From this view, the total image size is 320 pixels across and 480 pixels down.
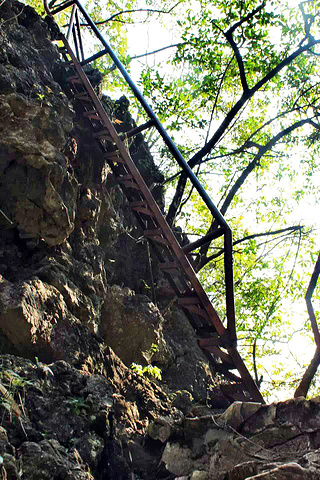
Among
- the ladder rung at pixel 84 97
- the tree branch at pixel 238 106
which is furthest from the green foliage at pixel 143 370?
the tree branch at pixel 238 106

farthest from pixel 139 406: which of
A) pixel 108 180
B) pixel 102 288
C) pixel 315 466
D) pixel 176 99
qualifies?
pixel 176 99

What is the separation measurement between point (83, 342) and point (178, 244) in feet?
6.70

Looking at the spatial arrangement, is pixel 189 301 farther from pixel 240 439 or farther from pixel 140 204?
pixel 240 439

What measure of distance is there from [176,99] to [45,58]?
3076 millimetres

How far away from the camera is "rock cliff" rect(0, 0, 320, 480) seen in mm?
2896

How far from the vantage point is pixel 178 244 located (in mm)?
Result: 5660

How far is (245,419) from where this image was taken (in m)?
3.60

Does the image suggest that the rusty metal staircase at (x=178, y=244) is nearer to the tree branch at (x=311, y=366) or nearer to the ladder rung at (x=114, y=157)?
the ladder rung at (x=114, y=157)

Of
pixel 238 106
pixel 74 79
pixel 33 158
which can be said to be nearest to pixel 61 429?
pixel 33 158

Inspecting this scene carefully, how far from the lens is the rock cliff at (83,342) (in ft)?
9.50

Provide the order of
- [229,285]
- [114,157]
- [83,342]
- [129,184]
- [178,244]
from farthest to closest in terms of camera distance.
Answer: [114,157]
[129,184]
[178,244]
[229,285]
[83,342]

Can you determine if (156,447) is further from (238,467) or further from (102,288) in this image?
(102,288)

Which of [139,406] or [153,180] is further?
[153,180]

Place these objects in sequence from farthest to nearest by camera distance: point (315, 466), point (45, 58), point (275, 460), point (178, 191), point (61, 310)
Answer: point (178, 191) → point (45, 58) → point (61, 310) → point (275, 460) → point (315, 466)
